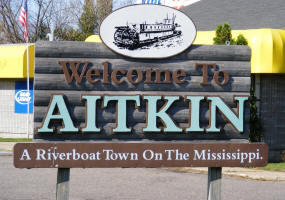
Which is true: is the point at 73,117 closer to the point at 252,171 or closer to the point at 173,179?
the point at 173,179

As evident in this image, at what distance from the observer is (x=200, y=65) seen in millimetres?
6469

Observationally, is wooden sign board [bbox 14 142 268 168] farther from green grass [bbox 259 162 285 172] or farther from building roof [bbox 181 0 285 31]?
building roof [bbox 181 0 285 31]

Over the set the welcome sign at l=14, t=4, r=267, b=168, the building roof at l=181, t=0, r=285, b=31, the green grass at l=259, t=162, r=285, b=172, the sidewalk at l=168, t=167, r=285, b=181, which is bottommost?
the green grass at l=259, t=162, r=285, b=172

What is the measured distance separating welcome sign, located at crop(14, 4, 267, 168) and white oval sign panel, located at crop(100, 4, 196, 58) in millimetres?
122

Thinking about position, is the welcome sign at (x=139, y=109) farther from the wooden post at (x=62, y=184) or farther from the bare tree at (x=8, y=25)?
the bare tree at (x=8, y=25)

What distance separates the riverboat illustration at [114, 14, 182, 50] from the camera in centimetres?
626

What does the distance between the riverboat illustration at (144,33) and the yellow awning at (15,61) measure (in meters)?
17.2

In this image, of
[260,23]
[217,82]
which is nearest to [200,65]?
[217,82]

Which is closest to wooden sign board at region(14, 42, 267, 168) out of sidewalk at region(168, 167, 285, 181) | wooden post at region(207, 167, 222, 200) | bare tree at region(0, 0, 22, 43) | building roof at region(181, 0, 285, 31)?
wooden post at region(207, 167, 222, 200)

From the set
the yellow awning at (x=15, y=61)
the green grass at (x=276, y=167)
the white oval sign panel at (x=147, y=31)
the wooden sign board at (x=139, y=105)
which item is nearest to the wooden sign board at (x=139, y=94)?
the wooden sign board at (x=139, y=105)

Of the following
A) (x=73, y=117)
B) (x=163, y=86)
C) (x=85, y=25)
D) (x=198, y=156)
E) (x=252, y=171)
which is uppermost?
(x=85, y=25)

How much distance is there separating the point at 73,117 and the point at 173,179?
727cm

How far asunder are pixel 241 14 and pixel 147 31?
16.4 m

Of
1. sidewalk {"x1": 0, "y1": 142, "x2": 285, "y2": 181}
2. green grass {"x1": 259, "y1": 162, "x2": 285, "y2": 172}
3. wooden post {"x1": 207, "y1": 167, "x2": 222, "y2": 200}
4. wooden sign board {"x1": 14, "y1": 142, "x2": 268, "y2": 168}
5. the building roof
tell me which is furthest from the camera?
the building roof
